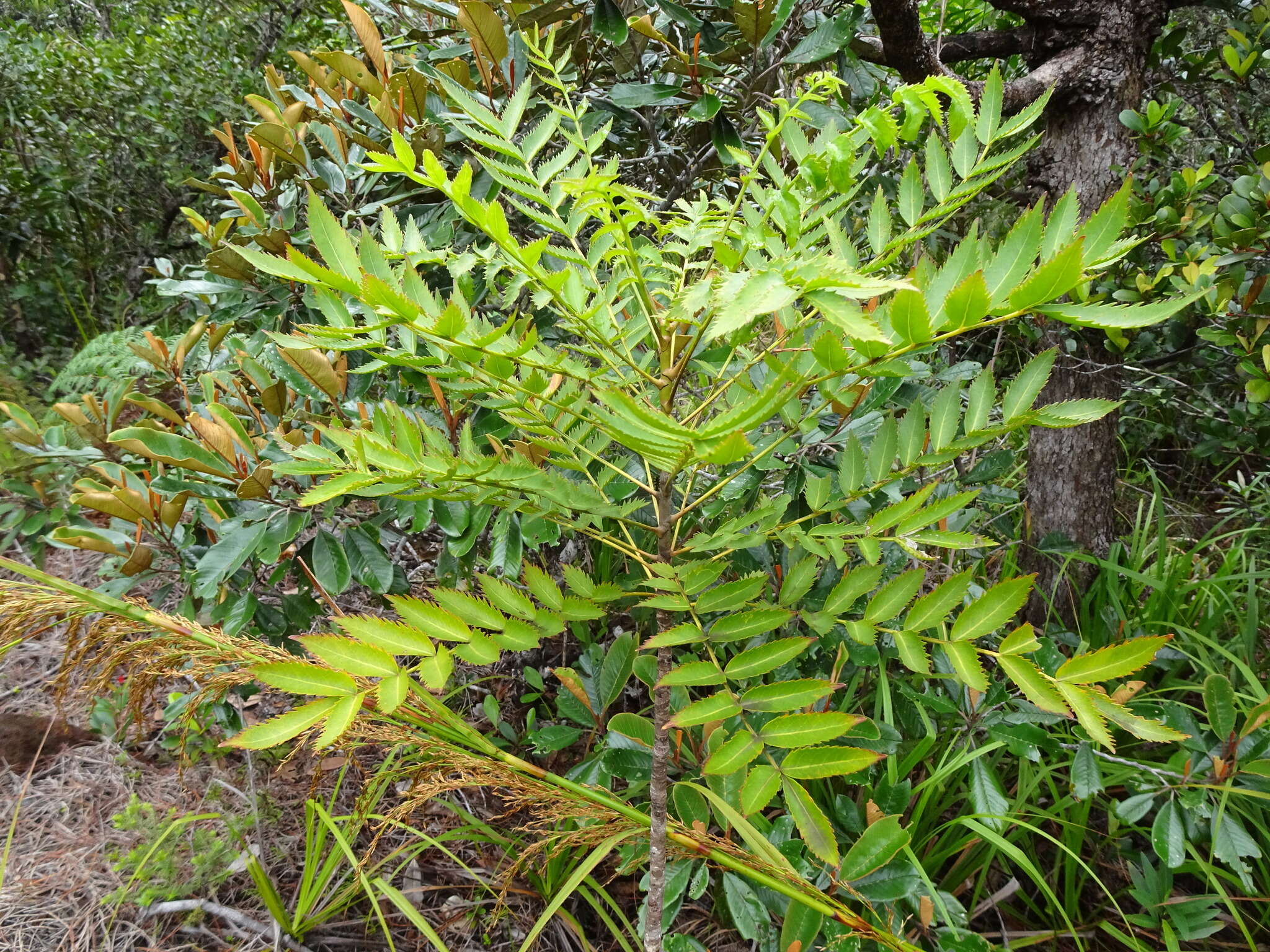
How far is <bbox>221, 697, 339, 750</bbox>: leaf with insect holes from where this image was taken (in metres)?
0.47

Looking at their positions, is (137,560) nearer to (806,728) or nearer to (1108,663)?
(806,728)

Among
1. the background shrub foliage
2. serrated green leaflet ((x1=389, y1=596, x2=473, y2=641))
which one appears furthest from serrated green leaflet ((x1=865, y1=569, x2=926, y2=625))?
serrated green leaflet ((x1=389, y1=596, x2=473, y2=641))

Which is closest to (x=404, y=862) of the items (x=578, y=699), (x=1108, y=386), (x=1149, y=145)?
(x=578, y=699)

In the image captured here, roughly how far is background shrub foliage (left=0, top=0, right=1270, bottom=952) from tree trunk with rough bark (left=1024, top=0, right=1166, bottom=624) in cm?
8

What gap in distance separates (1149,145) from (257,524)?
191cm

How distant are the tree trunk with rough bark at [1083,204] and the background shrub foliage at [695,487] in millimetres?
79

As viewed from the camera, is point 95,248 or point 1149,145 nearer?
point 1149,145

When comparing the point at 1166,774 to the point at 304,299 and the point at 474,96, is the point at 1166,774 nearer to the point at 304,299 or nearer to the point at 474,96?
the point at 304,299

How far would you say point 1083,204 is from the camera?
1429mm

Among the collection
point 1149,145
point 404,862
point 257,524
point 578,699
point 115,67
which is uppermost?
point 115,67

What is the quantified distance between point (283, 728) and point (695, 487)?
900 millimetres

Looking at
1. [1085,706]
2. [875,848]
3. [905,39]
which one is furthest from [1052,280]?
[905,39]

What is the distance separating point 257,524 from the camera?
989 millimetres

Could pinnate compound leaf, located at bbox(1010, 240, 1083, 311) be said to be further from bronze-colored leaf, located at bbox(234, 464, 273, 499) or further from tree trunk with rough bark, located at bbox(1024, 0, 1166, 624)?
tree trunk with rough bark, located at bbox(1024, 0, 1166, 624)
